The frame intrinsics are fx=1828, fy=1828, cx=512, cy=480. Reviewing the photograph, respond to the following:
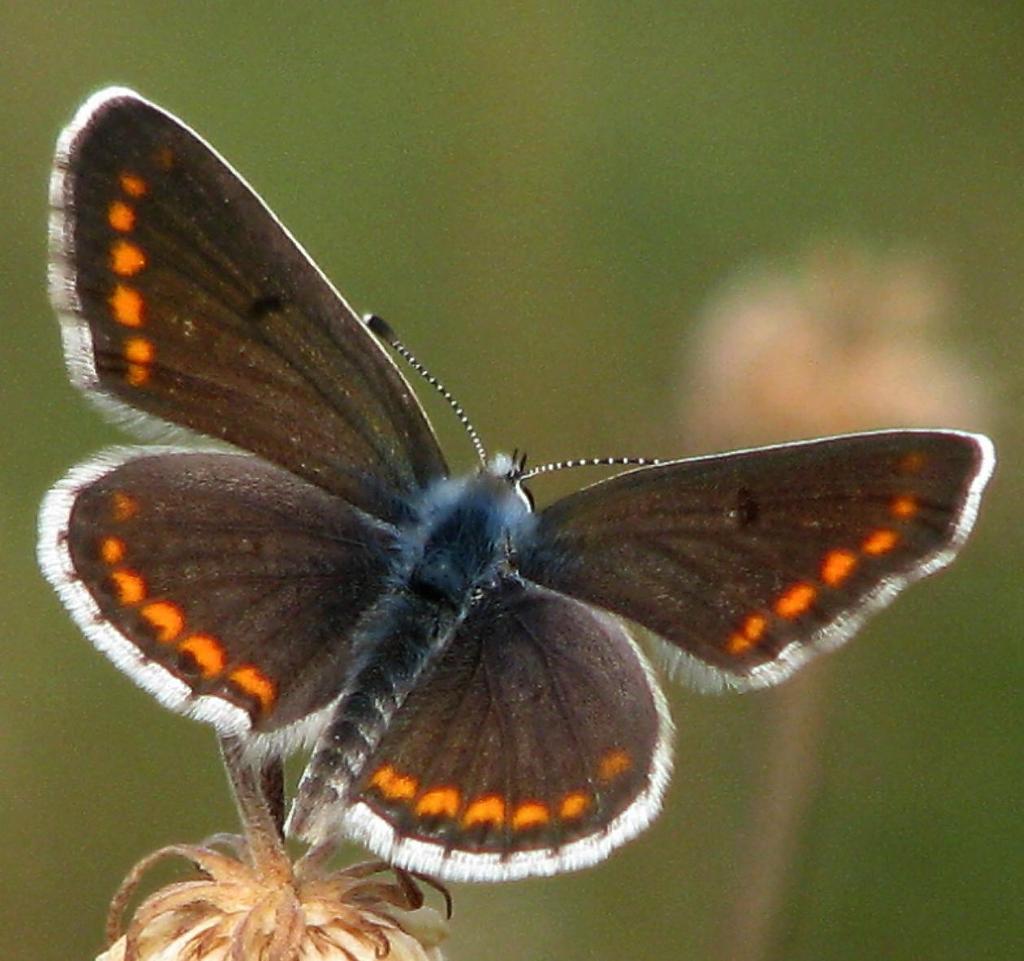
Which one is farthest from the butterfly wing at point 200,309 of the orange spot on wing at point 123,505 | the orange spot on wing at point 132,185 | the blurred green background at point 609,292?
the blurred green background at point 609,292

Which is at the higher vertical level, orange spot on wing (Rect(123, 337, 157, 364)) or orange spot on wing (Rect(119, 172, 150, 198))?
orange spot on wing (Rect(119, 172, 150, 198))

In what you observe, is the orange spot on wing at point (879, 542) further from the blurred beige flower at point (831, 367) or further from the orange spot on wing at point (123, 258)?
the blurred beige flower at point (831, 367)

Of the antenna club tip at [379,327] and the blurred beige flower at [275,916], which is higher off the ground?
the antenna club tip at [379,327]

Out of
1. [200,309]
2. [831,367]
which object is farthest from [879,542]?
[831,367]

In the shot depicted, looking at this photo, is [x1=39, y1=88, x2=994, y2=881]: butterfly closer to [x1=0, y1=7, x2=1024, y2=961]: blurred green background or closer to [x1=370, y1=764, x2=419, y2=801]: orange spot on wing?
[x1=370, y1=764, x2=419, y2=801]: orange spot on wing

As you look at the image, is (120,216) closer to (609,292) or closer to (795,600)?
(795,600)

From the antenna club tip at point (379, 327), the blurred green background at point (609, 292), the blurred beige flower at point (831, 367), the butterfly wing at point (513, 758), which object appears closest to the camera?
the butterfly wing at point (513, 758)

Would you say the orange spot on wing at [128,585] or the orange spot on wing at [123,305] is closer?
the orange spot on wing at [128,585]

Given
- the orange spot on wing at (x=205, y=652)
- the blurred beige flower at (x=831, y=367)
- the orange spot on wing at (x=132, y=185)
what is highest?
the orange spot on wing at (x=132, y=185)

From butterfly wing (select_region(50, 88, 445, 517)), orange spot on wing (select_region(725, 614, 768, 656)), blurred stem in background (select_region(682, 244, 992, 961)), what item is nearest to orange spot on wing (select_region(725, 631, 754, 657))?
orange spot on wing (select_region(725, 614, 768, 656))
